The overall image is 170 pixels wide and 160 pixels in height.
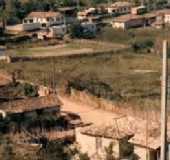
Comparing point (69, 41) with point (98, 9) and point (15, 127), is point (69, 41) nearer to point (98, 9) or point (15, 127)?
point (98, 9)

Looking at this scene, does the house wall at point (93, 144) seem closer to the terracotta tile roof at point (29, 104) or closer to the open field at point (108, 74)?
the terracotta tile roof at point (29, 104)

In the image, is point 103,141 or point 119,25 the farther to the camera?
point 119,25

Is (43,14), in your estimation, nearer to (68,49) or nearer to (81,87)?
(68,49)

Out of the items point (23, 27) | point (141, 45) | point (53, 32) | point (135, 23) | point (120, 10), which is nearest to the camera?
point (141, 45)

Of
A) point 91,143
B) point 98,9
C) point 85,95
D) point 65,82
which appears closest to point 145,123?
point 91,143

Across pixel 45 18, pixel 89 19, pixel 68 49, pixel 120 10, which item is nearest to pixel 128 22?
pixel 89 19

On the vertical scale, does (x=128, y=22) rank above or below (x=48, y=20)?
below
